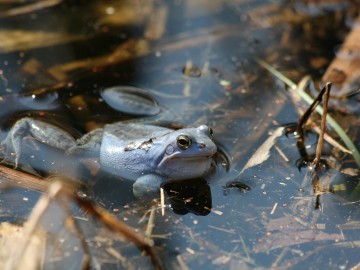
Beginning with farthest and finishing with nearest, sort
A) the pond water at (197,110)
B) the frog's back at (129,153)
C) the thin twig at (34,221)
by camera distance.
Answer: the frog's back at (129,153), the pond water at (197,110), the thin twig at (34,221)

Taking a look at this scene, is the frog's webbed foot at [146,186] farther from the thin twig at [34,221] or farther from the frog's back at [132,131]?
the thin twig at [34,221]

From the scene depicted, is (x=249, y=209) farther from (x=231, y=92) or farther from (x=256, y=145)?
(x=231, y=92)

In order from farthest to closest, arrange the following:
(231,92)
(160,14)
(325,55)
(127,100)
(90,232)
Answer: (160,14)
(325,55)
(231,92)
(127,100)
(90,232)

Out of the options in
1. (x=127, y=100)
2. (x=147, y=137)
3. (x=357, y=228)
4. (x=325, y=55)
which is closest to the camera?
(x=357, y=228)

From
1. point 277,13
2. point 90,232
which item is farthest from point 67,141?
point 277,13

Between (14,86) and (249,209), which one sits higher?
(14,86)

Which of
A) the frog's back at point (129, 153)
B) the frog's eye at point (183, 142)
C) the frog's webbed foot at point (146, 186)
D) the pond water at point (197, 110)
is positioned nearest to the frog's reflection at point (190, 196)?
the pond water at point (197, 110)

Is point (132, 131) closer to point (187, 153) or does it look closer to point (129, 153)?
point (129, 153)

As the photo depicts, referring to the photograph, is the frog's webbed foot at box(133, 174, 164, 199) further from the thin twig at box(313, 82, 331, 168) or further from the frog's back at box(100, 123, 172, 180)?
the thin twig at box(313, 82, 331, 168)
